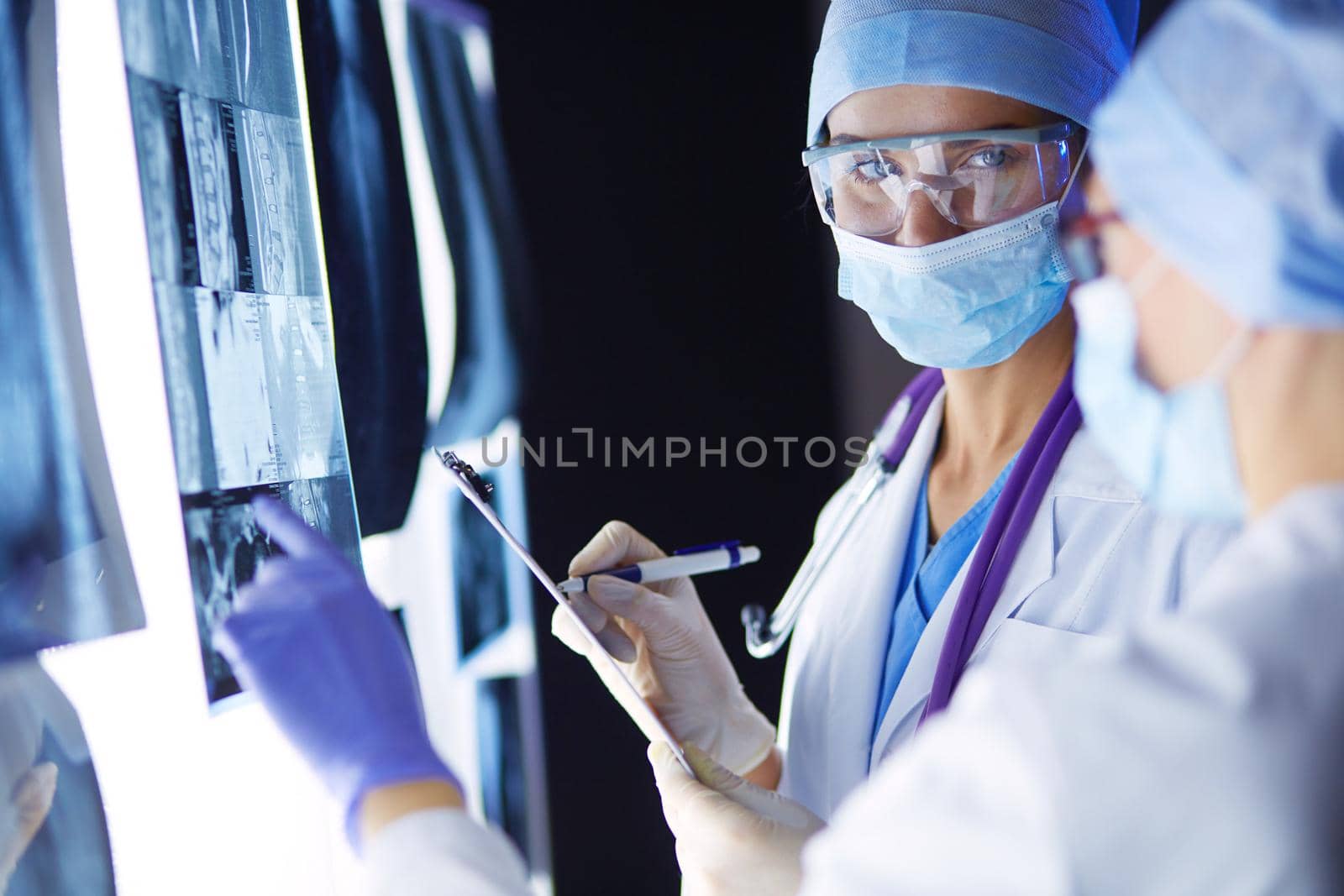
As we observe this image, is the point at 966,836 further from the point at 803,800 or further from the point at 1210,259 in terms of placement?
the point at 803,800

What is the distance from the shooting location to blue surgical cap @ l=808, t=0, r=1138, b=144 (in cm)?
118

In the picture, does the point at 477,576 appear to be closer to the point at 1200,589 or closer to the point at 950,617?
the point at 950,617

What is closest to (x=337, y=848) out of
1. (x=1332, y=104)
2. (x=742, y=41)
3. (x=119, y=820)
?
(x=119, y=820)

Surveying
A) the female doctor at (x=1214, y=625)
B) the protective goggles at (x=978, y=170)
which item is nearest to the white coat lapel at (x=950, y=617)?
the protective goggles at (x=978, y=170)

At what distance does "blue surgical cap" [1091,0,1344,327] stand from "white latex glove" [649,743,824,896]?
61 centimetres

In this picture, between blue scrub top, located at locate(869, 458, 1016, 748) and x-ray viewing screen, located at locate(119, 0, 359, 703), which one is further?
blue scrub top, located at locate(869, 458, 1016, 748)

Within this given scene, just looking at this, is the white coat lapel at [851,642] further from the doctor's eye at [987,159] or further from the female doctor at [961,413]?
the doctor's eye at [987,159]

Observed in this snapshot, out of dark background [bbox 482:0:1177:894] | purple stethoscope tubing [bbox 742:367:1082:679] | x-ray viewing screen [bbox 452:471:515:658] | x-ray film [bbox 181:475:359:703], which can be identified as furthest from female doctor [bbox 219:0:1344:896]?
dark background [bbox 482:0:1177:894]

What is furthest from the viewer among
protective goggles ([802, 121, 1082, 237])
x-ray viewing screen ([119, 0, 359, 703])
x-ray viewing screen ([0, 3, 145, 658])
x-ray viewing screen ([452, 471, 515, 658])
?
x-ray viewing screen ([452, 471, 515, 658])

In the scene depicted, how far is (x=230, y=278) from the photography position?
37.7 inches

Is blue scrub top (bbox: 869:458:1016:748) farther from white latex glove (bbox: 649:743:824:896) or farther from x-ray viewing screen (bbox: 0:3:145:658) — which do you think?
x-ray viewing screen (bbox: 0:3:145:658)

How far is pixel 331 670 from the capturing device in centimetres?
81

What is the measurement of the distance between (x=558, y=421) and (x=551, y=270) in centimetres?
24

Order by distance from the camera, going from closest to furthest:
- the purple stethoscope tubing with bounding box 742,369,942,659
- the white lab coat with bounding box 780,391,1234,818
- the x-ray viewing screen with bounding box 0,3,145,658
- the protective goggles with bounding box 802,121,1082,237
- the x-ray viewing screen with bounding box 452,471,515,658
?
the x-ray viewing screen with bounding box 0,3,145,658 < the white lab coat with bounding box 780,391,1234,818 < the protective goggles with bounding box 802,121,1082,237 < the purple stethoscope tubing with bounding box 742,369,942,659 < the x-ray viewing screen with bounding box 452,471,515,658
